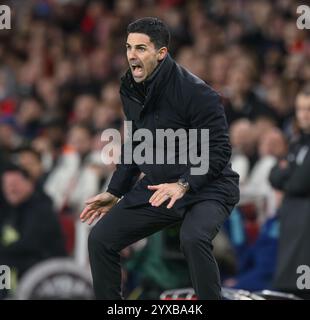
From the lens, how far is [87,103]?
1282 cm

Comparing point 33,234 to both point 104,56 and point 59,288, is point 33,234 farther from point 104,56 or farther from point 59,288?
point 104,56

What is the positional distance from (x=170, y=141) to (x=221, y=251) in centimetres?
293

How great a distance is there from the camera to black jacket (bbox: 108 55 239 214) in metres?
6.26

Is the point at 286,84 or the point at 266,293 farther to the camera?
the point at 286,84

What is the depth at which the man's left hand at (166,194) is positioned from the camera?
606 centimetres

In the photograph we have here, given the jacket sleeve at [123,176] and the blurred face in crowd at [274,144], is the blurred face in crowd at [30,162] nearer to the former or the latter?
the blurred face in crowd at [274,144]

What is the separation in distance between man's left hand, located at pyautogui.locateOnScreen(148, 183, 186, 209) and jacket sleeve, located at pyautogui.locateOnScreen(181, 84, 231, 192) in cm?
14

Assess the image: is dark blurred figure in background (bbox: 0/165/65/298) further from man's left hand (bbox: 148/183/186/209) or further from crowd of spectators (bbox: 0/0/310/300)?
man's left hand (bbox: 148/183/186/209)

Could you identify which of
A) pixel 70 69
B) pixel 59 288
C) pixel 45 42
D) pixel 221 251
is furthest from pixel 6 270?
pixel 45 42

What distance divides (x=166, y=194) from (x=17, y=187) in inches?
169

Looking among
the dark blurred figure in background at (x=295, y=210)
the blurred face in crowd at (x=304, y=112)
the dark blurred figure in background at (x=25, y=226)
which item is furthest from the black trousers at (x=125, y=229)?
the dark blurred figure in background at (x=25, y=226)

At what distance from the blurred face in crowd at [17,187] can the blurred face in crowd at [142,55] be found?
13.3ft

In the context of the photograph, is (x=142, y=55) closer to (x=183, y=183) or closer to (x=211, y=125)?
(x=211, y=125)

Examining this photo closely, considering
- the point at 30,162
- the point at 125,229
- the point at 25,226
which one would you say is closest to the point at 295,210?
the point at 125,229
